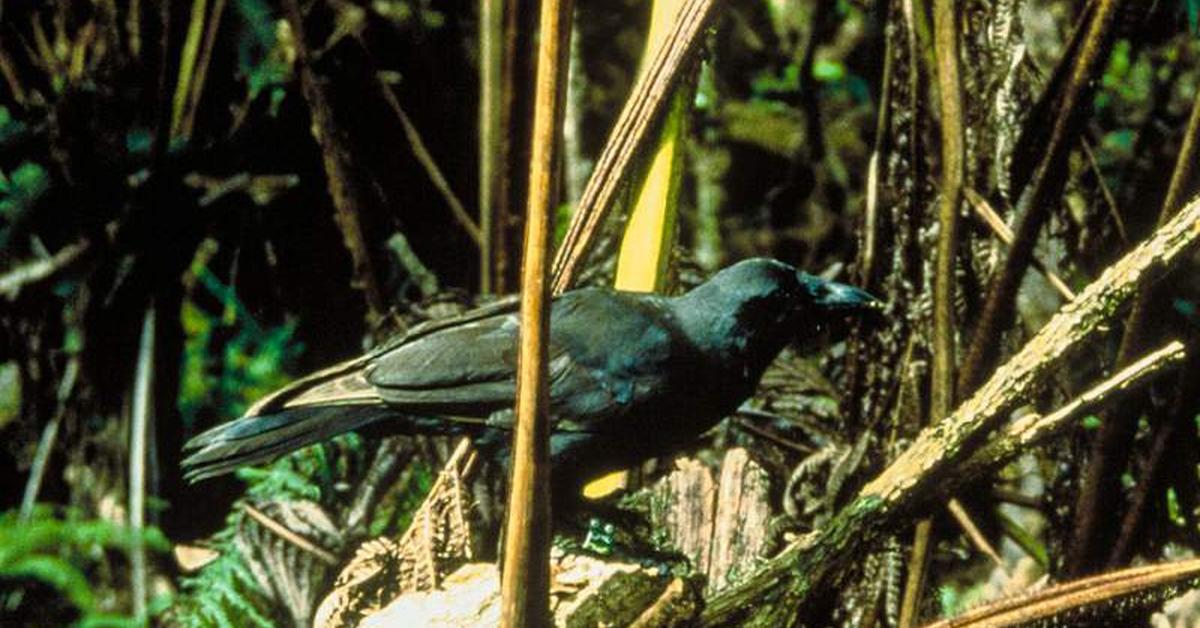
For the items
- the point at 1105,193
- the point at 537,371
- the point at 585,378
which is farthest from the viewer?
the point at 1105,193

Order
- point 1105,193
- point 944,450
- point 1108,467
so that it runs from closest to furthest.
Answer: point 944,450 → point 1108,467 → point 1105,193

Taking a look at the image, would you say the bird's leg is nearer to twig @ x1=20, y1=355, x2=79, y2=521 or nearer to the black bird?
the black bird

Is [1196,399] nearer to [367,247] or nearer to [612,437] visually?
[612,437]

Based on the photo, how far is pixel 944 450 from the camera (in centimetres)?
186

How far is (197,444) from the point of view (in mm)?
2600

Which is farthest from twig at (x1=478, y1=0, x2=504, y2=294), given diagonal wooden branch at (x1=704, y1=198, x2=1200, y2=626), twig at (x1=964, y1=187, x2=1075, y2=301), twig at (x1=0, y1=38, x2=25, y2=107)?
diagonal wooden branch at (x1=704, y1=198, x2=1200, y2=626)

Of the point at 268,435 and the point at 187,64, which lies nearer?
the point at 268,435

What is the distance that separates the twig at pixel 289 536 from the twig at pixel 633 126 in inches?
47.0

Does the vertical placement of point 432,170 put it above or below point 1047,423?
above

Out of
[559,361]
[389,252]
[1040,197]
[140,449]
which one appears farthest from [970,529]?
[140,449]

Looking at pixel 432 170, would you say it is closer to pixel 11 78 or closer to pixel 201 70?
pixel 201 70

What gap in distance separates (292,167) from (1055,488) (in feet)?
7.70

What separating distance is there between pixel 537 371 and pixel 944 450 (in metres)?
0.61

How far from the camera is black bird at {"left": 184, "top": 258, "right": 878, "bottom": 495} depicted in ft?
8.62
